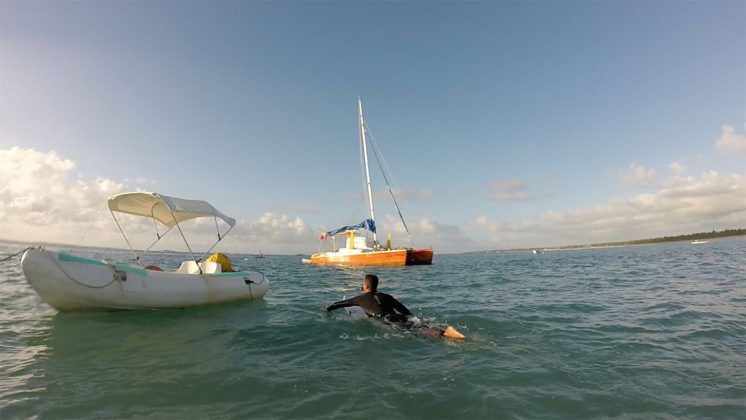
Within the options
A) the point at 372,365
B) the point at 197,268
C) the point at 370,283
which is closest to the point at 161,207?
the point at 197,268

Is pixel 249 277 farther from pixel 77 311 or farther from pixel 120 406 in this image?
pixel 120 406

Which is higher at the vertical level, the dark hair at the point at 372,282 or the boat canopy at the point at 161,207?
the boat canopy at the point at 161,207

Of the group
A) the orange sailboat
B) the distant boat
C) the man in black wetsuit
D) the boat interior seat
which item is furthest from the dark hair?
the orange sailboat

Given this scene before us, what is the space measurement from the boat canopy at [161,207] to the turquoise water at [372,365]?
3554mm

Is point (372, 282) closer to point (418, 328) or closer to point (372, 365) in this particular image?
point (418, 328)

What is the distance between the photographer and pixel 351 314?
9289mm

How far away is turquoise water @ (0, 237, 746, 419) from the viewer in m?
4.49

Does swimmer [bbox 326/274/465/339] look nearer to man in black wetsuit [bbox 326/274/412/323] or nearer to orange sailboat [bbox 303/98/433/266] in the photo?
man in black wetsuit [bbox 326/274/412/323]

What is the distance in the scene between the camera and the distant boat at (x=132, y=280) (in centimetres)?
935

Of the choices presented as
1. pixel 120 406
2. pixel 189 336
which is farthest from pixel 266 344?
pixel 120 406

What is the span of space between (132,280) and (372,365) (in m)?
8.02

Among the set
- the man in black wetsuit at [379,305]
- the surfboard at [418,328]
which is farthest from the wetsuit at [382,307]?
the surfboard at [418,328]

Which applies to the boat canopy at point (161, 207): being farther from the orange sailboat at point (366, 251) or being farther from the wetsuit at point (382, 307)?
the orange sailboat at point (366, 251)

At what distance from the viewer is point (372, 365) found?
19.9ft
